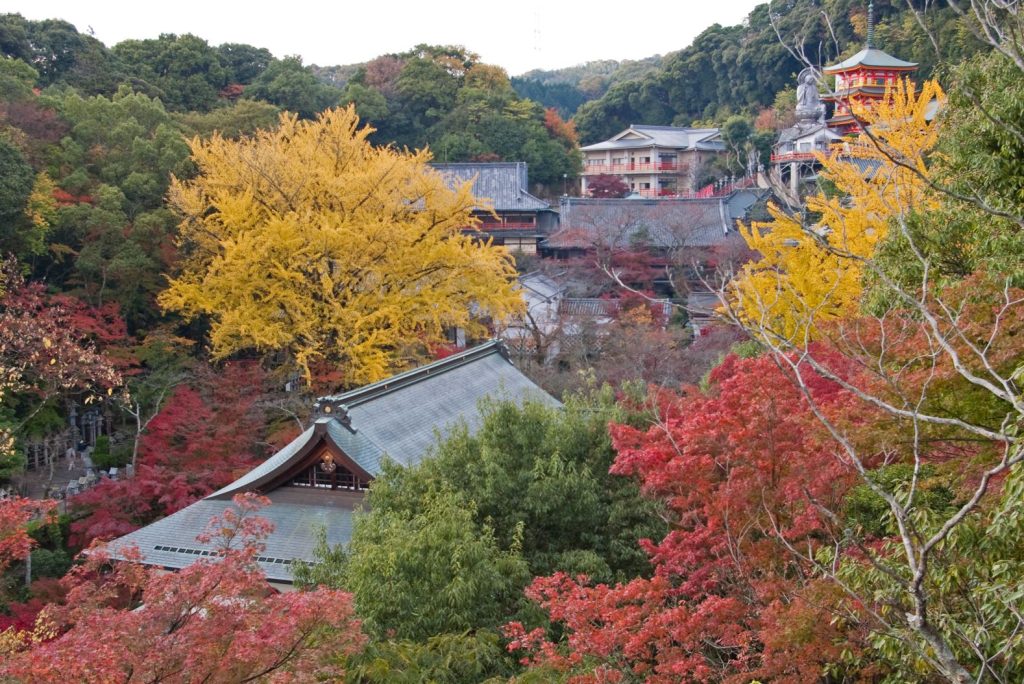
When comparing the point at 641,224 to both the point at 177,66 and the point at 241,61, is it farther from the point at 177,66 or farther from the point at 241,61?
the point at 241,61

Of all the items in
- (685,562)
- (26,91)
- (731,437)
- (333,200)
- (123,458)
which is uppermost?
(26,91)

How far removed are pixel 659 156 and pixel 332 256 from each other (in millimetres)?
49388

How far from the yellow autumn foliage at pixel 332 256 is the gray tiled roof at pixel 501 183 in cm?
2115

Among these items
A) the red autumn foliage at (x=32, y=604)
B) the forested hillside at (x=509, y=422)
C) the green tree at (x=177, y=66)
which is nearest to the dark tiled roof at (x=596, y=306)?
the forested hillside at (x=509, y=422)

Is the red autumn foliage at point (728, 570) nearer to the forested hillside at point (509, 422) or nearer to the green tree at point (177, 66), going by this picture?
the forested hillside at point (509, 422)

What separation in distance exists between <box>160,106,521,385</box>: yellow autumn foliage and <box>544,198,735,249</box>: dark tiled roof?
52.8 feet

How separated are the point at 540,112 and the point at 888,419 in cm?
4850

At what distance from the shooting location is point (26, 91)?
25.0 m

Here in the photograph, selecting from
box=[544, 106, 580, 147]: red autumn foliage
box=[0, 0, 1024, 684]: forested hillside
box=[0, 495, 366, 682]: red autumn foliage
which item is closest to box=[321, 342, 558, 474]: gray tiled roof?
box=[0, 0, 1024, 684]: forested hillside

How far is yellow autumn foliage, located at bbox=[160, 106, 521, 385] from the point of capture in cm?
1888

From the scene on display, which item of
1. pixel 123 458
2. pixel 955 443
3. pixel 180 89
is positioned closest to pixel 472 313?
pixel 123 458

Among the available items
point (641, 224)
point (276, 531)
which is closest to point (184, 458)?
point (276, 531)

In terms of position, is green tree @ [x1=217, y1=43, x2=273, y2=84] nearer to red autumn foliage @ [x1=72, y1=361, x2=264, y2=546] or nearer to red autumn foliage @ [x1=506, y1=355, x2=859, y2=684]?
red autumn foliage @ [x1=72, y1=361, x2=264, y2=546]

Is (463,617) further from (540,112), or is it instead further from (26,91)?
(540,112)
